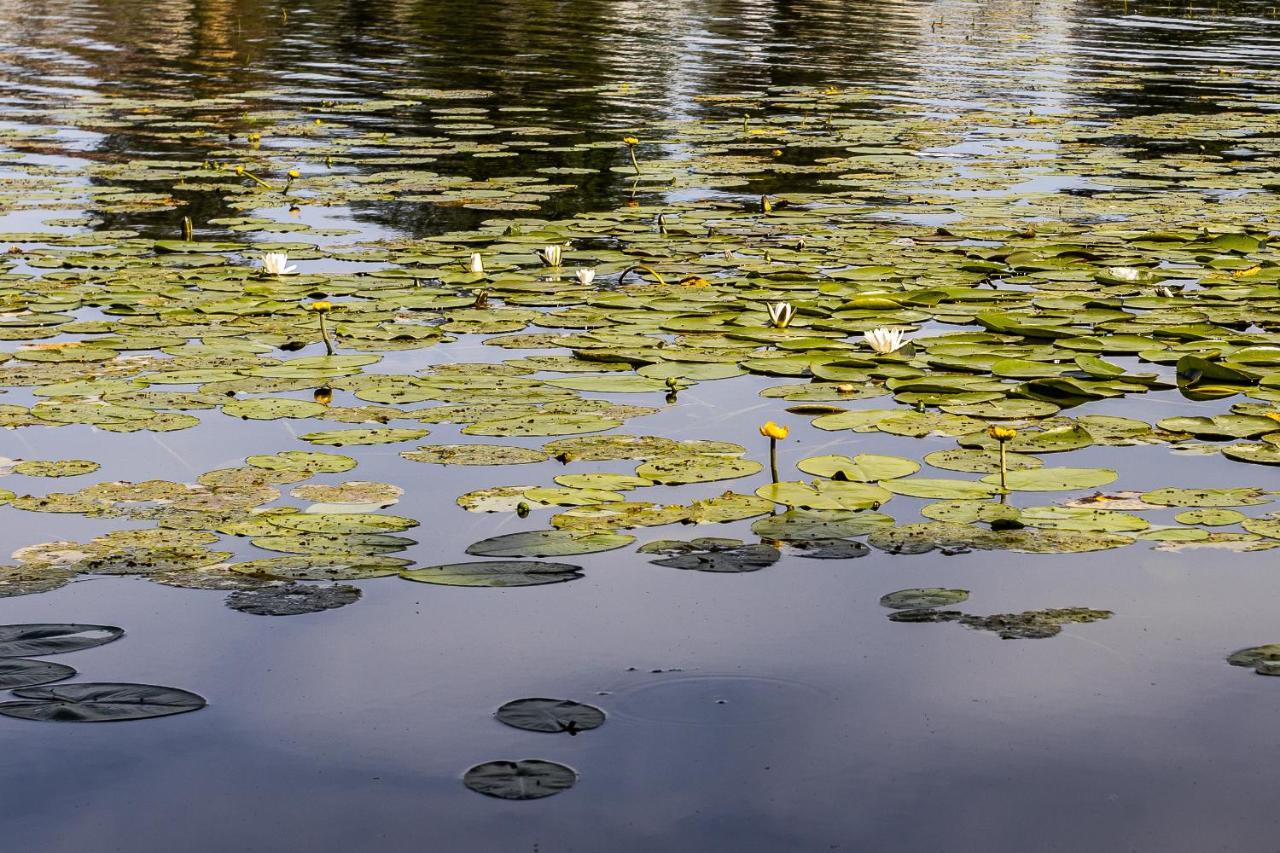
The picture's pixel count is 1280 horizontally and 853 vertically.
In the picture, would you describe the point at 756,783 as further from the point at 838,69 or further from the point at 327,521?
the point at 838,69

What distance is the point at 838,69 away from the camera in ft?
62.6

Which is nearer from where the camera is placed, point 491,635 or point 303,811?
point 303,811

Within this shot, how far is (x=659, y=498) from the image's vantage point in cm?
444

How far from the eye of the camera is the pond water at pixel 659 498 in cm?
300

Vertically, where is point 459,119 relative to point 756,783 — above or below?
above

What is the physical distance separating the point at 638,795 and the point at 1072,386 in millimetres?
2931

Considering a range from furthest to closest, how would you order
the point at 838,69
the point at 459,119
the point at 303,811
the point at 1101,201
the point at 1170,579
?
the point at 838,69
the point at 459,119
the point at 1101,201
the point at 1170,579
the point at 303,811

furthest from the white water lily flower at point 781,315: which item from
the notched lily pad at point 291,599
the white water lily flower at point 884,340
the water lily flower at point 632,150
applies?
the water lily flower at point 632,150

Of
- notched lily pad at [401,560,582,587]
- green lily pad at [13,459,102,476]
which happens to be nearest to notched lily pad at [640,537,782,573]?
notched lily pad at [401,560,582,587]

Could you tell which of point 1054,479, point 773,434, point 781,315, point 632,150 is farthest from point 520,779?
point 632,150

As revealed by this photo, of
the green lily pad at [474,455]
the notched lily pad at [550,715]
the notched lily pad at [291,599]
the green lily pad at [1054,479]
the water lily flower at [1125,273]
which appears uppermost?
the water lily flower at [1125,273]

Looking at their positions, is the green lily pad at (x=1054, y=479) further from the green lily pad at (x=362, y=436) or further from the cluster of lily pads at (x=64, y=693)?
the cluster of lily pads at (x=64, y=693)

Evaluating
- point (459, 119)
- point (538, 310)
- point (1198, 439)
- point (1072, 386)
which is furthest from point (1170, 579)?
point (459, 119)

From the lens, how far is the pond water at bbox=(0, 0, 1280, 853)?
3.00 metres
